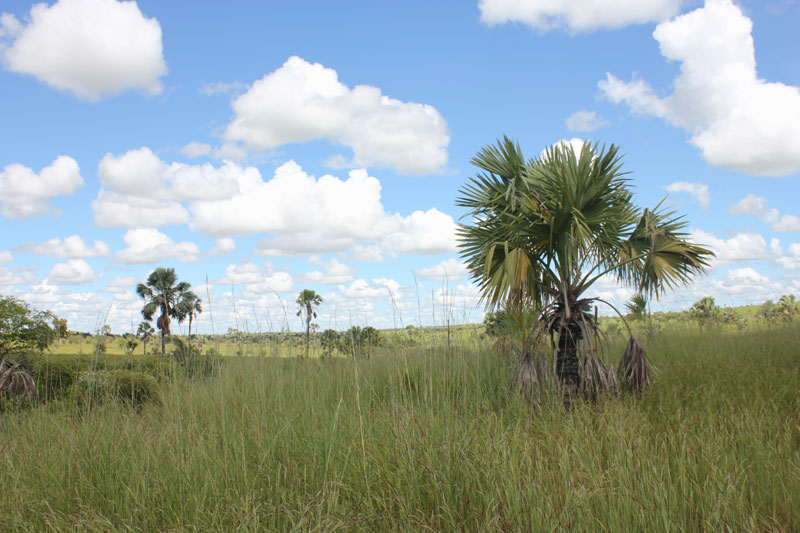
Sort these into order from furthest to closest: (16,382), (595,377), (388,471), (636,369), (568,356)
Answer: (16,382)
(568,356)
(636,369)
(595,377)
(388,471)

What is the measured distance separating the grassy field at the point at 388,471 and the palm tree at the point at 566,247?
1.08 metres

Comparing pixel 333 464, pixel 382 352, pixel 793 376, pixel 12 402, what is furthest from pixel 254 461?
pixel 793 376

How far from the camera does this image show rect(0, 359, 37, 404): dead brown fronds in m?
8.67

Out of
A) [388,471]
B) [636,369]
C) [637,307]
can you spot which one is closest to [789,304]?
[637,307]

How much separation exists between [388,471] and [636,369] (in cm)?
505

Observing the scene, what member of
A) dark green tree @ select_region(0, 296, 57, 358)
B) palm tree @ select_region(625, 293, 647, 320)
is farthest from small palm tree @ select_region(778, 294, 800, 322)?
dark green tree @ select_region(0, 296, 57, 358)

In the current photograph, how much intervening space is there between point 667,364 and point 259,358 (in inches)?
339

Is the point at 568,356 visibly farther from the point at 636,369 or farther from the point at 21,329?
the point at 21,329

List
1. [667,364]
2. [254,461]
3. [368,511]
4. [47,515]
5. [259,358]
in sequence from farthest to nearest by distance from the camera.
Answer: [667,364] < [259,358] < [254,461] < [47,515] < [368,511]

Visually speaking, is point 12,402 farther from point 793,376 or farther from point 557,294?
point 793,376

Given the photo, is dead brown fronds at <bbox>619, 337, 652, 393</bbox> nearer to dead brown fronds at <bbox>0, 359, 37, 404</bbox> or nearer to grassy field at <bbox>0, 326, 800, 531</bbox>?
grassy field at <bbox>0, 326, 800, 531</bbox>

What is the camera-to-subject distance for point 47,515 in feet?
15.2

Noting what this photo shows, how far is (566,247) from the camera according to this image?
26.2ft

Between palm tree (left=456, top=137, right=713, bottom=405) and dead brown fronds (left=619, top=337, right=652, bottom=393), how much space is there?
0.05ft
